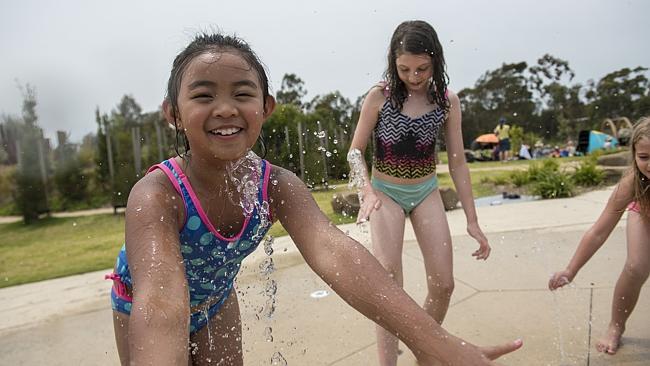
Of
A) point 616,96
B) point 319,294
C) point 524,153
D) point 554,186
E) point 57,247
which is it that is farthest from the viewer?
point 616,96

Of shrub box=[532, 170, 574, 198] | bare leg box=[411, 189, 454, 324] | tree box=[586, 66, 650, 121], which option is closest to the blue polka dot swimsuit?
bare leg box=[411, 189, 454, 324]

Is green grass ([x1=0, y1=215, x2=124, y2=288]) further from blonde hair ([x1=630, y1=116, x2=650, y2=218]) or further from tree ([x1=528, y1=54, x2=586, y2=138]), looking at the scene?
tree ([x1=528, y1=54, x2=586, y2=138])

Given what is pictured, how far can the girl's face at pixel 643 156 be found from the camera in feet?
8.71

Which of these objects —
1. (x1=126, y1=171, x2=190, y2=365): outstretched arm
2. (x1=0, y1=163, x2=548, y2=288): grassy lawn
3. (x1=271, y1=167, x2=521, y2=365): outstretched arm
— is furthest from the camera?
(x1=0, y1=163, x2=548, y2=288): grassy lawn

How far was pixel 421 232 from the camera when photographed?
2734mm

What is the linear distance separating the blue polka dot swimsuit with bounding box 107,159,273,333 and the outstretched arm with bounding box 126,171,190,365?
93mm

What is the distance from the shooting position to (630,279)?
2727 mm

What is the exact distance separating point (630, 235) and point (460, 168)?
0.95 m

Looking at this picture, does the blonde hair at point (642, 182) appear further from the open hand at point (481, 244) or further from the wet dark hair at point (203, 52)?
the wet dark hair at point (203, 52)

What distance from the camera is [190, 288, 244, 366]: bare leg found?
211 centimetres

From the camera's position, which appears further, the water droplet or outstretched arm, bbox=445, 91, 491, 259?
the water droplet

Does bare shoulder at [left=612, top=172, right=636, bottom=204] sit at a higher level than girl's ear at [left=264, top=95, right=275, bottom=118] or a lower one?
lower

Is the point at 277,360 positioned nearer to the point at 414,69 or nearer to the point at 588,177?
the point at 414,69

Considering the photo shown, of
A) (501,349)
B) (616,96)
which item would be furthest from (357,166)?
(616,96)
